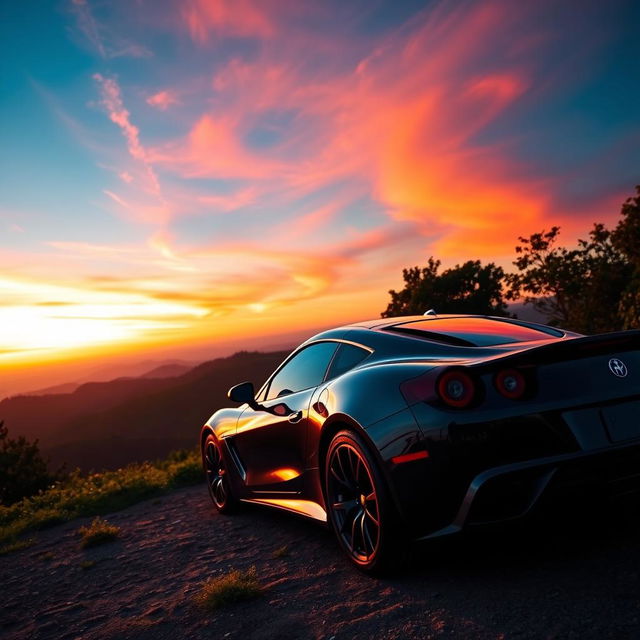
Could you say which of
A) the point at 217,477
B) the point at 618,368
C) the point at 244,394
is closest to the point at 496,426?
the point at 618,368

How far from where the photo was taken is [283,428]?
4098 mm

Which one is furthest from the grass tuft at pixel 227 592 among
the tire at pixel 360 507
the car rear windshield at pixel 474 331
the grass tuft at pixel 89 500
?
the grass tuft at pixel 89 500

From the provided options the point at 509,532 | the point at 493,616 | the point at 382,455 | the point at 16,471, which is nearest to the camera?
the point at 493,616

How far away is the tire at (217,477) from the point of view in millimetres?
5504

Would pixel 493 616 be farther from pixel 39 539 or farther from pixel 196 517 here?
pixel 39 539

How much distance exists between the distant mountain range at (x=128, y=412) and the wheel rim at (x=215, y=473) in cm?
8851

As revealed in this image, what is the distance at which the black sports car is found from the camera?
256cm

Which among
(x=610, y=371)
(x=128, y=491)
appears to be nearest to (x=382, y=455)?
(x=610, y=371)

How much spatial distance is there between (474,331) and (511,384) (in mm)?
881

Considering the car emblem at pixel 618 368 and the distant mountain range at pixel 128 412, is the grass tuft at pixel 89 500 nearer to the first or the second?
the car emblem at pixel 618 368

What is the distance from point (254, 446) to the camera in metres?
4.71

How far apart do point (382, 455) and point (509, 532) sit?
653 millimetres

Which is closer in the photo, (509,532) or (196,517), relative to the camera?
(509,532)

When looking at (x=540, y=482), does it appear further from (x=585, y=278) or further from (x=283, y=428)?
(x=585, y=278)
